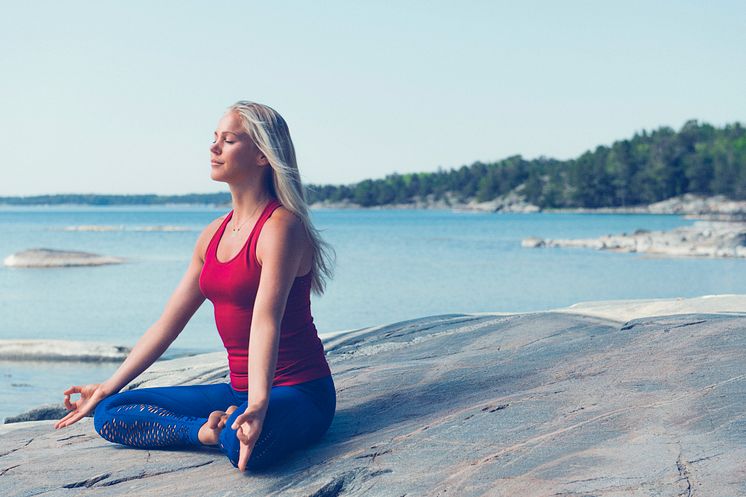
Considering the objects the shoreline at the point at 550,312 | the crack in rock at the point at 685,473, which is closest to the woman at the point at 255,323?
the crack in rock at the point at 685,473

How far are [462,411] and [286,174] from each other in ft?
4.10

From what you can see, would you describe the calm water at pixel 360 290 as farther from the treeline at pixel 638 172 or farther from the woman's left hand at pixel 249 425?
the treeline at pixel 638 172

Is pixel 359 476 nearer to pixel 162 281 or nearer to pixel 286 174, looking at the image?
pixel 286 174

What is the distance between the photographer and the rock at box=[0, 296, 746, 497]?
11.3ft

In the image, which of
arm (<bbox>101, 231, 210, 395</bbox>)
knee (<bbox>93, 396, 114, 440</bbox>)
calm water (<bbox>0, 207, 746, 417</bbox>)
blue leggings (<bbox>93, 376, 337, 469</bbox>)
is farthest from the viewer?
calm water (<bbox>0, 207, 746, 417</bbox>)

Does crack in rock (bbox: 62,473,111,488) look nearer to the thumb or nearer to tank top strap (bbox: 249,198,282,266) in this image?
the thumb

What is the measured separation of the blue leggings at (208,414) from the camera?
3.70m

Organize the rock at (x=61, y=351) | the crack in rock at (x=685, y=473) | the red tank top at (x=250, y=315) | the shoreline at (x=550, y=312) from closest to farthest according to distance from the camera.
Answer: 1. the crack in rock at (x=685, y=473)
2. the red tank top at (x=250, y=315)
3. the shoreline at (x=550, y=312)
4. the rock at (x=61, y=351)

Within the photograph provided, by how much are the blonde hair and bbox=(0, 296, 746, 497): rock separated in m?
0.85

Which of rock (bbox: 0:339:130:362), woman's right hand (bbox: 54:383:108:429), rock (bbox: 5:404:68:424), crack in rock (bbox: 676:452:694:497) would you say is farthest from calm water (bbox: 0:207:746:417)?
crack in rock (bbox: 676:452:694:497)

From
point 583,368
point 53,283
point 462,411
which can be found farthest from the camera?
point 53,283

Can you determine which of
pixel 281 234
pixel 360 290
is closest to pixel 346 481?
pixel 281 234

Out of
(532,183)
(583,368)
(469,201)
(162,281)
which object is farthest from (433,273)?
(469,201)

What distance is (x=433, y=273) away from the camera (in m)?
34.7
